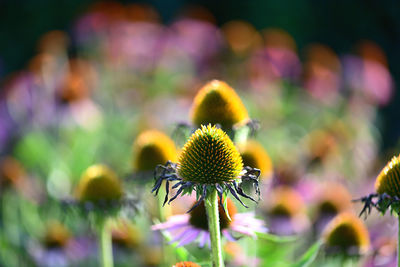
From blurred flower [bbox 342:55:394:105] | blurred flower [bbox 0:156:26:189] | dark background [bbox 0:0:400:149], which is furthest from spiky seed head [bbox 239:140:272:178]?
dark background [bbox 0:0:400:149]

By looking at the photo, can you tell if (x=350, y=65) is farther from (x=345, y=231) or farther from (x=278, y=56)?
(x=345, y=231)

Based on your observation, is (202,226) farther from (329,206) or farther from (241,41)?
(241,41)

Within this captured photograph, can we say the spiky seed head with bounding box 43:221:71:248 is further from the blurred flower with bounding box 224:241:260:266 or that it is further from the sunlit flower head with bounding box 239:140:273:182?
the sunlit flower head with bounding box 239:140:273:182

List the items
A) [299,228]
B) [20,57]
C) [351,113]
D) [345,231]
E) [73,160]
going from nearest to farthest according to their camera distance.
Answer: [345,231] → [299,228] → [73,160] → [351,113] → [20,57]

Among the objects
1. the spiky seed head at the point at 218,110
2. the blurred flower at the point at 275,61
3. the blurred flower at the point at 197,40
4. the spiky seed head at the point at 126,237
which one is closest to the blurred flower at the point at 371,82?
the blurred flower at the point at 275,61

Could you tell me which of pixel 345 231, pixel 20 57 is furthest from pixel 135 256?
pixel 20 57

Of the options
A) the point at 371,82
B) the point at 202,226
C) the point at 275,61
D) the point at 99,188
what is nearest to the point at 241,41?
the point at 275,61
